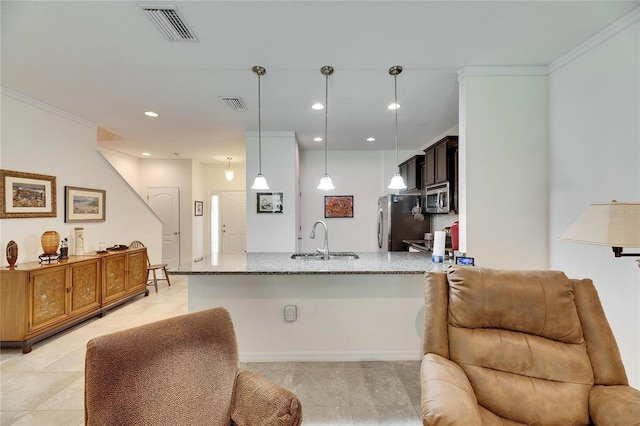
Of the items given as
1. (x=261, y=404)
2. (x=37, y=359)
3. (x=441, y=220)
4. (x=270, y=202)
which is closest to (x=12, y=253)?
(x=37, y=359)

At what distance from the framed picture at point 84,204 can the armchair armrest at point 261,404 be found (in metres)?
3.82

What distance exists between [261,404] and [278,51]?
2.37m

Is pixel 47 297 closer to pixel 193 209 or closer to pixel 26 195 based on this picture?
pixel 26 195

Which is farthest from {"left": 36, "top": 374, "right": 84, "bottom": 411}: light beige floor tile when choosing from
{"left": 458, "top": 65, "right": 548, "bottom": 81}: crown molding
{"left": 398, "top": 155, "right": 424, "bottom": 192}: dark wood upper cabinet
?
{"left": 398, "top": 155, "right": 424, "bottom": 192}: dark wood upper cabinet

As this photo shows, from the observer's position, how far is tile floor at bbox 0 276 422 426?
1834 millimetres

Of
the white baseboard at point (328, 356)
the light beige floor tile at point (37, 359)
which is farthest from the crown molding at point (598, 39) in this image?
the light beige floor tile at point (37, 359)

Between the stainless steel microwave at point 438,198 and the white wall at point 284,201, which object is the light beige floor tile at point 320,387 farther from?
the stainless steel microwave at point 438,198

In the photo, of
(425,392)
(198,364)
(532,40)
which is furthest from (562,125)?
(198,364)

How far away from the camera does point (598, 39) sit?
77.9 inches

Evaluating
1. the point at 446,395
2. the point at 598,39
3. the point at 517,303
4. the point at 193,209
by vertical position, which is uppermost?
the point at 598,39

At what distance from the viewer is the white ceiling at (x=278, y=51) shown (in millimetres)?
1771

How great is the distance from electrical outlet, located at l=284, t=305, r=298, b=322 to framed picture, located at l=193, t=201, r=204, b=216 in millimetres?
4872

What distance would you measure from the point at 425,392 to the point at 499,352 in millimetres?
522

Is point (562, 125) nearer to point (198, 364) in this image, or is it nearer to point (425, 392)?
point (425, 392)
